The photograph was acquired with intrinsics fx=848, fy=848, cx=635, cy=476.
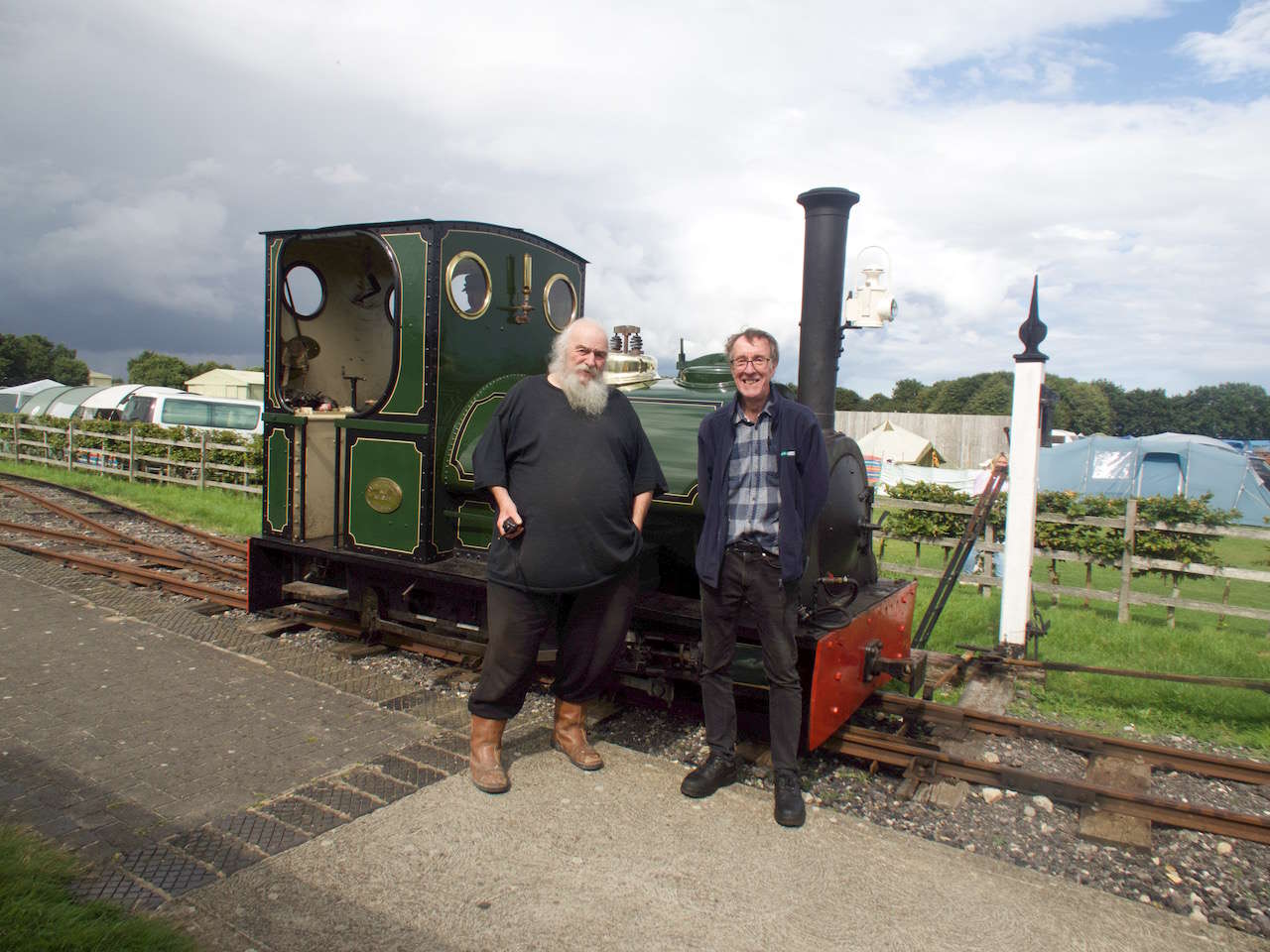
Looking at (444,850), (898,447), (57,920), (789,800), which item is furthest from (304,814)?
(898,447)

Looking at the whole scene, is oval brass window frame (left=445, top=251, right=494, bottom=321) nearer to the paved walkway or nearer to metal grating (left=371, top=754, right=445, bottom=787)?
the paved walkway

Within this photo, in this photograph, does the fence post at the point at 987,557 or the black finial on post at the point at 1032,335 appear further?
the fence post at the point at 987,557

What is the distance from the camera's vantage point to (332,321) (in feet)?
20.7

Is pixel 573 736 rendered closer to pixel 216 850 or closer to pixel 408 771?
pixel 408 771

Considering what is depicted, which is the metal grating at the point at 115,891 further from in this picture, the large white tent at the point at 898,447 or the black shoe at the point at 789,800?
the large white tent at the point at 898,447

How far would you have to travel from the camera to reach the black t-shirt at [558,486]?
345 centimetres

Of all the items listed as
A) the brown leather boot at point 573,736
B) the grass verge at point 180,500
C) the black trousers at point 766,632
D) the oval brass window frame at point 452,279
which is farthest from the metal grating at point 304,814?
the grass verge at point 180,500

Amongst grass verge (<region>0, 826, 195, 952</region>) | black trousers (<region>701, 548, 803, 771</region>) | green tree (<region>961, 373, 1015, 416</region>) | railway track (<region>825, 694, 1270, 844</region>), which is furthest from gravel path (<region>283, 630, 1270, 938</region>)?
green tree (<region>961, 373, 1015, 416</region>)

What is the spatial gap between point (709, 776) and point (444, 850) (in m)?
1.11

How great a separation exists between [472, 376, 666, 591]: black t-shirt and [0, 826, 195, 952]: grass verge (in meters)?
1.66

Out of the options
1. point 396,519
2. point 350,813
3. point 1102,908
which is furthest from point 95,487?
point 1102,908

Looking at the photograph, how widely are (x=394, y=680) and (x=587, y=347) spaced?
252cm

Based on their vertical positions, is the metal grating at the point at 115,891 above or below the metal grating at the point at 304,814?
above

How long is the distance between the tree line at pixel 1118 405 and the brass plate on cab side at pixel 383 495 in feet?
214
